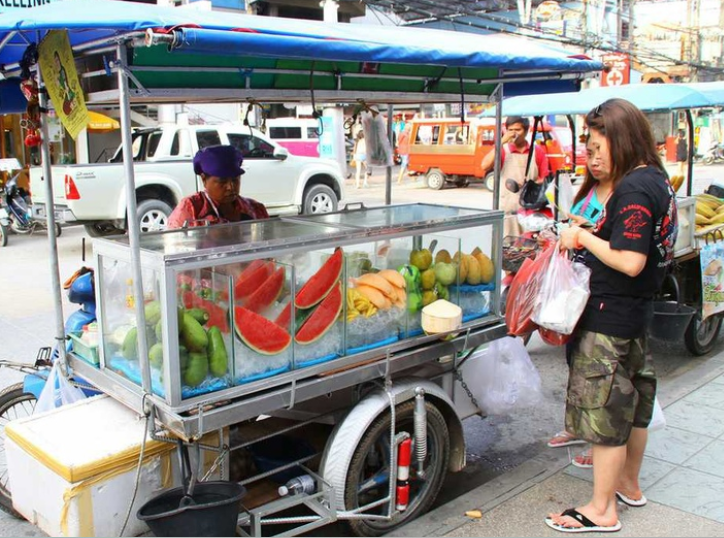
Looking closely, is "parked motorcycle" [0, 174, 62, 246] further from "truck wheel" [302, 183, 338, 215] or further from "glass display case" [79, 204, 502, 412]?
"glass display case" [79, 204, 502, 412]

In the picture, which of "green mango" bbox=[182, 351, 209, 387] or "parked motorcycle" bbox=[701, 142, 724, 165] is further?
"parked motorcycle" bbox=[701, 142, 724, 165]

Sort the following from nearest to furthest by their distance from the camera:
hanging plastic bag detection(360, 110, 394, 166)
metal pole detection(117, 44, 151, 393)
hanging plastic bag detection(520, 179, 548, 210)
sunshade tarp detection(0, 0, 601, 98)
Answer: sunshade tarp detection(0, 0, 601, 98) < metal pole detection(117, 44, 151, 393) < hanging plastic bag detection(360, 110, 394, 166) < hanging plastic bag detection(520, 179, 548, 210)

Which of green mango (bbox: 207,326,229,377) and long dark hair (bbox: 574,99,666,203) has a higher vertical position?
long dark hair (bbox: 574,99,666,203)

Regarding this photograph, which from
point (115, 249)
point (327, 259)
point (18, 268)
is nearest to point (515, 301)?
point (327, 259)

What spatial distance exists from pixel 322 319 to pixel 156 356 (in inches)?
29.4

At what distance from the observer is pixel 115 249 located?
288 cm

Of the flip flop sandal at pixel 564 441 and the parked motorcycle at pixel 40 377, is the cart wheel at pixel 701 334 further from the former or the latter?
the parked motorcycle at pixel 40 377

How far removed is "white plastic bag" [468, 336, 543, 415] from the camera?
3840 millimetres

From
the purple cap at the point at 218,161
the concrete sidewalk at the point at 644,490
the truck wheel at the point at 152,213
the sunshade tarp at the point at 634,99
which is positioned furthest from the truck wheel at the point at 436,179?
the purple cap at the point at 218,161

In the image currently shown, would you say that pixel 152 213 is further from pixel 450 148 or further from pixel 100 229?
pixel 450 148

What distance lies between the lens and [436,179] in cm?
2133

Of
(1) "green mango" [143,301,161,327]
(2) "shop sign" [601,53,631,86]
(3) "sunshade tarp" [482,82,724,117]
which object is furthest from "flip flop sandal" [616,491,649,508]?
(2) "shop sign" [601,53,631,86]

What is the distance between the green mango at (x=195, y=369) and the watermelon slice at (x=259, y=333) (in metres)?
0.19

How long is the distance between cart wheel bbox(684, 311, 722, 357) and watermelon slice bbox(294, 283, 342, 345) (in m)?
3.83
